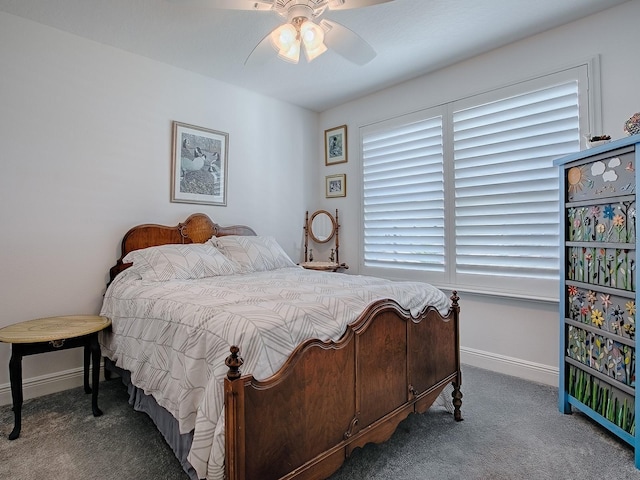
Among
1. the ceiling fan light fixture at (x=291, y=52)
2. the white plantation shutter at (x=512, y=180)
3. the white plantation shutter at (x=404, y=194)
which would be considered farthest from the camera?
the white plantation shutter at (x=404, y=194)

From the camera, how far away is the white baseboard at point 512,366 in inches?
104

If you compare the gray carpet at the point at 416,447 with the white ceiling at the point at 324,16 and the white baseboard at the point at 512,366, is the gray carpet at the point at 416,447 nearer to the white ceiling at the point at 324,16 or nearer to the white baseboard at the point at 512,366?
the white baseboard at the point at 512,366

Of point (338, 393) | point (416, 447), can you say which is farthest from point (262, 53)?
point (416, 447)

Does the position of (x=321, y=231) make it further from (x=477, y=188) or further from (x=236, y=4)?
(x=236, y=4)

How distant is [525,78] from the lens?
2754mm

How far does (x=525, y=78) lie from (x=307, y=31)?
6.12 ft

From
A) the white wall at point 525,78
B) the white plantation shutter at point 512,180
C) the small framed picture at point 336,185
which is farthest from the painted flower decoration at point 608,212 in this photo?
the small framed picture at point 336,185

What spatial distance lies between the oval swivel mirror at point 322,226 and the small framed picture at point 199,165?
3.81 feet

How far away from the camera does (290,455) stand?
1.31m

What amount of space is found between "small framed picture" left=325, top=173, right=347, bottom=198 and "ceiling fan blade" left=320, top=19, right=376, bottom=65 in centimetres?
195

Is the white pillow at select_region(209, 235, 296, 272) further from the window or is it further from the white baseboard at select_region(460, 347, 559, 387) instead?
the white baseboard at select_region(460, 347, 559, 387)

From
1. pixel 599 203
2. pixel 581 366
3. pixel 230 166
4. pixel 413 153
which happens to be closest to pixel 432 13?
pixel 413 153

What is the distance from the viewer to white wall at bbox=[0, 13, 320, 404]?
242cm

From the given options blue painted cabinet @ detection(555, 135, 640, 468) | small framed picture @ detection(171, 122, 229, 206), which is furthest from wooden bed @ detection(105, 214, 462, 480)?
small framed picture @ detection(171, 122, 229, 206)
